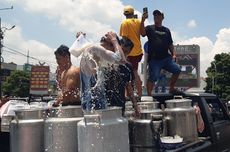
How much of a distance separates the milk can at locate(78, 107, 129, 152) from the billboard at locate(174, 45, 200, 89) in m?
48.1

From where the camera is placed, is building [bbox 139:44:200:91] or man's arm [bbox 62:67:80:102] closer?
man's arm [bbox 62:67:80:102]

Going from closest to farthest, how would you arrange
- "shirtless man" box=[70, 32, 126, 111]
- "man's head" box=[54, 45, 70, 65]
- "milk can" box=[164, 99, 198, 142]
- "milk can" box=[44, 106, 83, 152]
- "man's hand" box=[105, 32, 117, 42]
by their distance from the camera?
1. "milk can" box=[44, 106, 83, 152]
2. "shirtless man" box=[70, 32, 126, 111]
3. "man's hand" box=[105, 32, 117, 42]
4. "man's head" box=[54, 45, 70, 65]
5. "milk can" box=[164, 99, 198, 142]

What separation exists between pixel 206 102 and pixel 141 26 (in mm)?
1918

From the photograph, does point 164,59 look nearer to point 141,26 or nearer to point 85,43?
point 141,26

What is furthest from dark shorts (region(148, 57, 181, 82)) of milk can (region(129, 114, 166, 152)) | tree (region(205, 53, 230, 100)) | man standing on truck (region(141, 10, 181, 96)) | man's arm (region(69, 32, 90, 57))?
tree (region(205, 53, 230, 100))

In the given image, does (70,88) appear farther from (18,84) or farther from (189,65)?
(18,84)

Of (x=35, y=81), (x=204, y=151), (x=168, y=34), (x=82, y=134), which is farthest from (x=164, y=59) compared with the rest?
(x=35, y=81)

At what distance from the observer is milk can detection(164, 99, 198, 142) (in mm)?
4789

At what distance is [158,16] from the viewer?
22.7 feet

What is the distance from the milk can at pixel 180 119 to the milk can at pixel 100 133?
162cm

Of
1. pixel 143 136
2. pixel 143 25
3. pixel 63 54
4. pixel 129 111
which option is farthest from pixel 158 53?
pixel 143 136

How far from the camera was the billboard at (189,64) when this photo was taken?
51125mm

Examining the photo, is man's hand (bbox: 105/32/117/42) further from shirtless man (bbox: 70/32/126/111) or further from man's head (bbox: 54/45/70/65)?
man's head (bbox: 54/45/70/65)

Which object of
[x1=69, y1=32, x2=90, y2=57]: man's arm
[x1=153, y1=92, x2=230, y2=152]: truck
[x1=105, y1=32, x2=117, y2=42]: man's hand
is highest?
[x1=105, y1=32, x2=117, y2=42]: man's hand
